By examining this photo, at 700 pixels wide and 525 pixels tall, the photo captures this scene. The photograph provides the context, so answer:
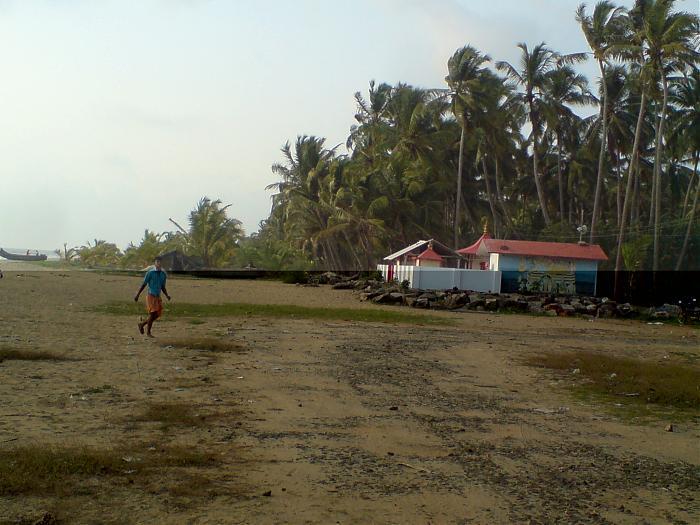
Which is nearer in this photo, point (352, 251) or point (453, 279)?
point (453, 279)

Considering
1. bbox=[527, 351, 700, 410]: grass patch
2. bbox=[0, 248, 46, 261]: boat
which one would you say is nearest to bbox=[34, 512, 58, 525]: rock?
bbox=[527, 351, 700, 410]: grass patch

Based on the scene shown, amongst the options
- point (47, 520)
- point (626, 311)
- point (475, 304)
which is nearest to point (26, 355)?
point (47, 520)

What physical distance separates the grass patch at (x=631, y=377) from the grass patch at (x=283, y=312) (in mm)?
5920

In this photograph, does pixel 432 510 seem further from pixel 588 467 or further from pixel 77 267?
pixel 77 267

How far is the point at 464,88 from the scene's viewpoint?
123 feet

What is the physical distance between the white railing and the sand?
1591 cm

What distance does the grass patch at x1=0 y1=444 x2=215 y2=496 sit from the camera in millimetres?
4547

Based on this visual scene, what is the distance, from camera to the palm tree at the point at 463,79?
37.1m

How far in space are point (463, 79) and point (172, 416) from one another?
33346mm

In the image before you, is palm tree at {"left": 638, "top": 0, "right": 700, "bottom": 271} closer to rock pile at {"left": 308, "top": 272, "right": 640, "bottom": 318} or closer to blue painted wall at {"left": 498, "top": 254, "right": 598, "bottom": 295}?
blue painted wall at {"left": 498, "top": 254, "right": 598, "bottom": 295}

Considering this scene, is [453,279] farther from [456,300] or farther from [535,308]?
[456,300]

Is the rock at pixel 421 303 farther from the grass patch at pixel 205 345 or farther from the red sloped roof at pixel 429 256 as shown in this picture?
the grass patch at pixel 205 345

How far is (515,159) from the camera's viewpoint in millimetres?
43719

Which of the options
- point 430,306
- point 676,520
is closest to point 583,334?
point 430,306
